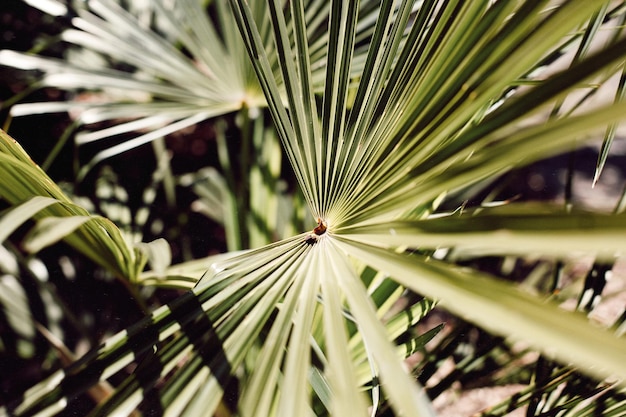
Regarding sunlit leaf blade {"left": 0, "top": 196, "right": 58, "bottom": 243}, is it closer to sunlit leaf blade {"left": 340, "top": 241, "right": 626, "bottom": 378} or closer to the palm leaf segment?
the palm leaf segment

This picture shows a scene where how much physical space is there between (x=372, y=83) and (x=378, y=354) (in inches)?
13.7

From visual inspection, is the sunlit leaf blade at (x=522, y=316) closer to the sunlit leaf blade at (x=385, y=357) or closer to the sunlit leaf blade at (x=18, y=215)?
the sunlit leaf blade at (x=385, y=357)

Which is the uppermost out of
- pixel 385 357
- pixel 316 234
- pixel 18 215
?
pixel 18 215

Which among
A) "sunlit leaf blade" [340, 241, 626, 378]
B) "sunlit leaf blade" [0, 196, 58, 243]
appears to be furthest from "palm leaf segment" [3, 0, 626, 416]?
"sunlit leaf blade" [0, 196, 58, 243]

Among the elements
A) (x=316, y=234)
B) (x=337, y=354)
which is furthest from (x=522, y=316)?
(x=316, y=234)

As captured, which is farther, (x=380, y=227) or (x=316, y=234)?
(x=316, y=234)

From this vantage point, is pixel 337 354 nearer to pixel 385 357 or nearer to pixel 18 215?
pixel 385 357

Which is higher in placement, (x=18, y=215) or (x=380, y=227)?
(x=18, y=215)

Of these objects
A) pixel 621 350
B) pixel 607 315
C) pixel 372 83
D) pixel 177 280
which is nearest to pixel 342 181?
pixel 372 83

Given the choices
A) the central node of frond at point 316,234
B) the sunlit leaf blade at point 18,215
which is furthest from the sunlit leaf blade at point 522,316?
the sunlit leaf blade at point 18,215

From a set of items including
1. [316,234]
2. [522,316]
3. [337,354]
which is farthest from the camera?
[316,234]

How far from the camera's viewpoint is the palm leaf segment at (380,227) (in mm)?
348

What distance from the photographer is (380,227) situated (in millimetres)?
513

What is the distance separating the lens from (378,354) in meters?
0.40
